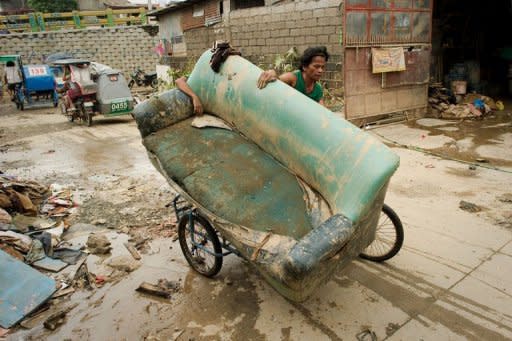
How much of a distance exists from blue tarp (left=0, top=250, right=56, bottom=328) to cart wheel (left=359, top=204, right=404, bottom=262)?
2.81 meters

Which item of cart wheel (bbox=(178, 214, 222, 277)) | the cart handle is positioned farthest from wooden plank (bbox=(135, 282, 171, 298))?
the cart handle

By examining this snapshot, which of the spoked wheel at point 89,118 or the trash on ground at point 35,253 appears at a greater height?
the spoked wheel at point 89,118

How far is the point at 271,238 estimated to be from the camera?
237 cm

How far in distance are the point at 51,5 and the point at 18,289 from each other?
29.3 metres

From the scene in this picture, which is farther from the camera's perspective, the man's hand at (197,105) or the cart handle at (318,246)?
the man's hand at (197,105)

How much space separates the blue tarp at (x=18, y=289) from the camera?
2.75 metres

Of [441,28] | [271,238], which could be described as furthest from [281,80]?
[441,28]

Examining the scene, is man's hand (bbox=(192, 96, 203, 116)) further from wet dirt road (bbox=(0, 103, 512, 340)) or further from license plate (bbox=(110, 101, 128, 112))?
license plate (bbox=(110, 101, 128, 112))

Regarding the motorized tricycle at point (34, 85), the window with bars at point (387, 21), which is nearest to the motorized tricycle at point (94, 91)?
the motorized tricycle at point (34, 85)

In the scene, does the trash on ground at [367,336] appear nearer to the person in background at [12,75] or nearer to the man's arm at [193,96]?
the man's arm at [193,96]

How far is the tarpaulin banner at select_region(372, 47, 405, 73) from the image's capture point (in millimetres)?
7270

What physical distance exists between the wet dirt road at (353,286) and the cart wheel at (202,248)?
0.11m

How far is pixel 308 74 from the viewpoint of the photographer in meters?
3.48

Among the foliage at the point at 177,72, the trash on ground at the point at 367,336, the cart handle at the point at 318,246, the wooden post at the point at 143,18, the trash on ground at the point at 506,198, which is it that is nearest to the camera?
the cart handle at the point at 318,246
